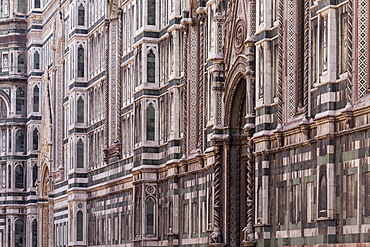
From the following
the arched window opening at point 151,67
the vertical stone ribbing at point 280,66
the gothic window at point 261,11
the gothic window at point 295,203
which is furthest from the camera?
the arched window opening at point 151,67

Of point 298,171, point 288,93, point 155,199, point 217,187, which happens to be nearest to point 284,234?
point 298,171

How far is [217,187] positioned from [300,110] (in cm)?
916

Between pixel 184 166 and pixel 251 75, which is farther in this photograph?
pixel 184 166

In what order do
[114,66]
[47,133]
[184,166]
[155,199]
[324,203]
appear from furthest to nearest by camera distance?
[47,133] < [114,66] < [155,199] < [184,166] < [324,203]

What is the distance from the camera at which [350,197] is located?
113ft

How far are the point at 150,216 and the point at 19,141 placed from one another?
3924 cm

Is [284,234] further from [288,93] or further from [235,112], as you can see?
[235,112]

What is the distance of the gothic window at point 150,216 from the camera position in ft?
184

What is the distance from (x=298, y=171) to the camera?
38344 mm

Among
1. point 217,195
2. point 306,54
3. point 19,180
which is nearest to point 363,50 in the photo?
point 306,54

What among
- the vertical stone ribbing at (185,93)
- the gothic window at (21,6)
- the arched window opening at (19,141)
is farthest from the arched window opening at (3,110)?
the vertical stone ribbing at (185,93)

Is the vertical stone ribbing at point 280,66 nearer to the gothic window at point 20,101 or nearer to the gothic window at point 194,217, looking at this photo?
the gothic window at point 194,217

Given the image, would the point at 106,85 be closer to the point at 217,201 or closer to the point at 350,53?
the point at 217,201

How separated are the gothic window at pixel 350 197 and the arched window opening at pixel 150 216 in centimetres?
2262
